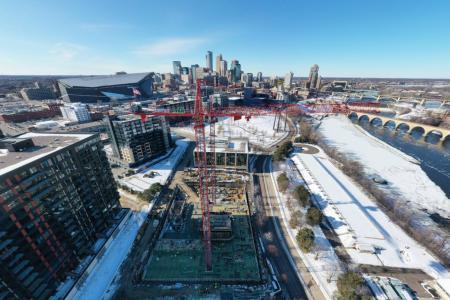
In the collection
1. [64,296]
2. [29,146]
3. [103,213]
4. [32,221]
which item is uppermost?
[29,146]

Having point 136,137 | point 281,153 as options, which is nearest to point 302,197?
point 281,153

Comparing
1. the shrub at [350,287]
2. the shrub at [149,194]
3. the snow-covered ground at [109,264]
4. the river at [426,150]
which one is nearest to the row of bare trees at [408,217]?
the river at [426,150]

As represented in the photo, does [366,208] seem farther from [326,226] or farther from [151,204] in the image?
[151,204]

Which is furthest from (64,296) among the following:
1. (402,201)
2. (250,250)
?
(402,201)

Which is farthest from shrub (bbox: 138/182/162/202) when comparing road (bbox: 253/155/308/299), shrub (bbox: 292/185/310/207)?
shrub (bbox: 292/185/310/207)

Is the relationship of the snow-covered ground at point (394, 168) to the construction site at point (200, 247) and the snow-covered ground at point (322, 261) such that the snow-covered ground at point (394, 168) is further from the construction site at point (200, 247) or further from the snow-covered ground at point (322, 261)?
the construction site at point (200, 247)

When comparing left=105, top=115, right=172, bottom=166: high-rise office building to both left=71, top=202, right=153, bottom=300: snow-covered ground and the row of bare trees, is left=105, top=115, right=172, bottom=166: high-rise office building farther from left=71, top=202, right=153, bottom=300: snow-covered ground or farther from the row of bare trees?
the row of bare trees

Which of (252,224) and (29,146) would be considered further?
(252,224)
